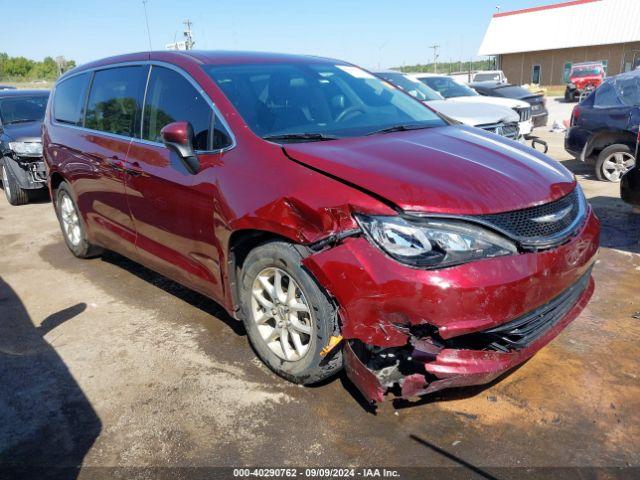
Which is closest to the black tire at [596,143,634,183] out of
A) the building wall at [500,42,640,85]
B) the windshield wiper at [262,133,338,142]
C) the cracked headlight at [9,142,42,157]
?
the windshield wiper at [262,133,338,142]

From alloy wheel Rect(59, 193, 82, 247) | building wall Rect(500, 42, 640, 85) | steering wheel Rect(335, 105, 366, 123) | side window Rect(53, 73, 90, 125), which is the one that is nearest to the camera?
steering wheel Rect(335, 105, 366, 123)

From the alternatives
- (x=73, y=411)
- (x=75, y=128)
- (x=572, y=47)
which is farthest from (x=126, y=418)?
(x=572, y=47)

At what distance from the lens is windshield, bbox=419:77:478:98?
1080 centimetres

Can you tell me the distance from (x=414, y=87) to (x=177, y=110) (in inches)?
265

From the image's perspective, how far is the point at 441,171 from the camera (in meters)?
2.67

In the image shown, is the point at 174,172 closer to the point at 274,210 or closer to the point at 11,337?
the point at 274,210

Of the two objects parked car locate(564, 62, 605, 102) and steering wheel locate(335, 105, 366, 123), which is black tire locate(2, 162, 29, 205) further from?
parked car locate(564, 62, 605, 102)

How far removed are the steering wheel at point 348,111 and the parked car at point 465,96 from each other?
6.29 metres

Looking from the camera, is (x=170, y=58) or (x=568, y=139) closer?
(x=170, y=58)

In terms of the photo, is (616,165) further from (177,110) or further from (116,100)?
(116,100)

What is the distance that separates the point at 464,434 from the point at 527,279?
2.75 feet

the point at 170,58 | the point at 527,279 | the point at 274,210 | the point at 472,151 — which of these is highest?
the point at 170,58

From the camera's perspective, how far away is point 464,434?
8.63ft

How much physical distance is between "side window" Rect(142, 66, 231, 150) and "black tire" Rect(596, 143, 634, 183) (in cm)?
682
